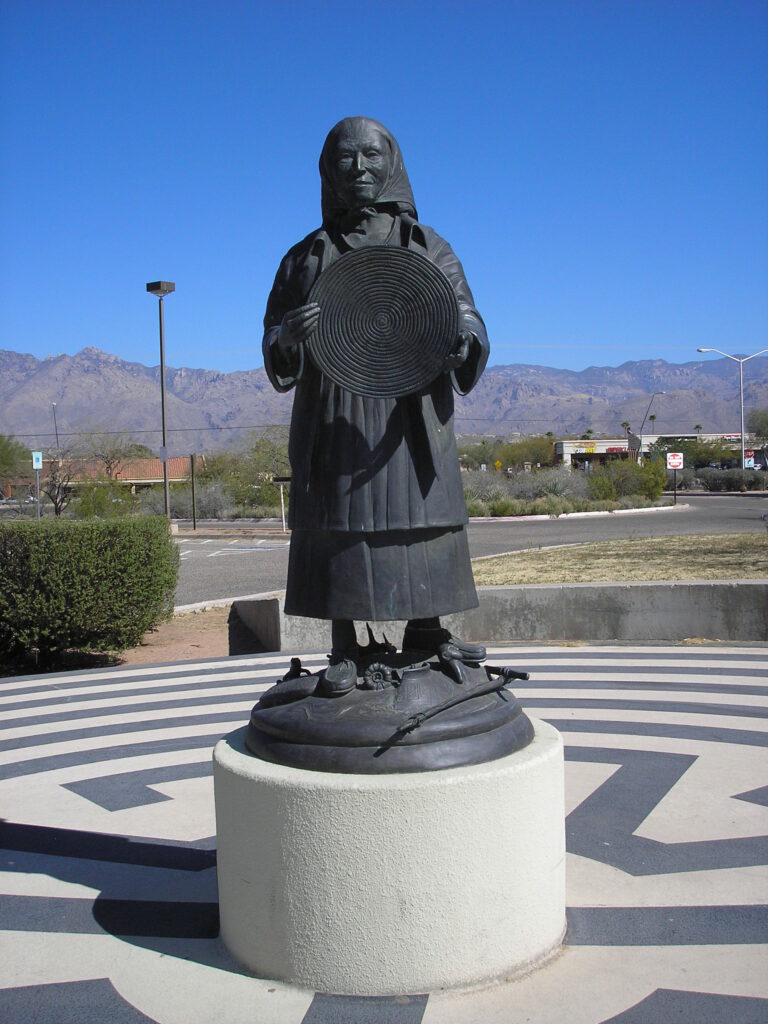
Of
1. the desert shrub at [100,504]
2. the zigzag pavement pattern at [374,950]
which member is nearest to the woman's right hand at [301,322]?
the zigzag pavement pattern at [374,950]

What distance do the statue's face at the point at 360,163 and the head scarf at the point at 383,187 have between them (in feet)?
0.06

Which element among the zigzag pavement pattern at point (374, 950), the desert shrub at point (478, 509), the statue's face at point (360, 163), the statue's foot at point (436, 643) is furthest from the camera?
the desert shrub at point (478, 509)

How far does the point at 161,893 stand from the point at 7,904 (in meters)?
0.58

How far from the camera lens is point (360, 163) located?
3439 millimetres

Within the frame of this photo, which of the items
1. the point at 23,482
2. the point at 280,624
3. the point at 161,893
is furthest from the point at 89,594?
the point at 23,482

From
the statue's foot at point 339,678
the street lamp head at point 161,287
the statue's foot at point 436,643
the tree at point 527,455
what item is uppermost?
the street lamp head at point 161,287

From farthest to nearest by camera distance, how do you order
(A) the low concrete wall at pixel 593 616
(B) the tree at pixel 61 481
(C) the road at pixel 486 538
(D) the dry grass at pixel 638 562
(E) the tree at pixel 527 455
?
(E) the tree at pixel 527 455
(B) the tree at pixel 61 481
(C) the road at pixel 486 538
(D) the dry grass at pixel 638 562
(A) the low concrete wall at pixel 593 616

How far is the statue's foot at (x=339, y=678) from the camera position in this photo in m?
3.32

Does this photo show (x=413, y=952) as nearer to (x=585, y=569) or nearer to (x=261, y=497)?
(x=585, y=569)

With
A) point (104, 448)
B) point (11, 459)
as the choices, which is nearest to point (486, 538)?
point (104, 448)

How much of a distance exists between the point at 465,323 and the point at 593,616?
607 cm

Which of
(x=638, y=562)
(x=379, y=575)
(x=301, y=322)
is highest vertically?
(x=301, y=322)

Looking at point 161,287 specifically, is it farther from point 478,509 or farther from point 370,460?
point 370,460

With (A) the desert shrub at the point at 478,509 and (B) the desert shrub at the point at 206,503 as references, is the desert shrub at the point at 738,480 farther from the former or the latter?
(B) the desert shrub at the point at 206,503
